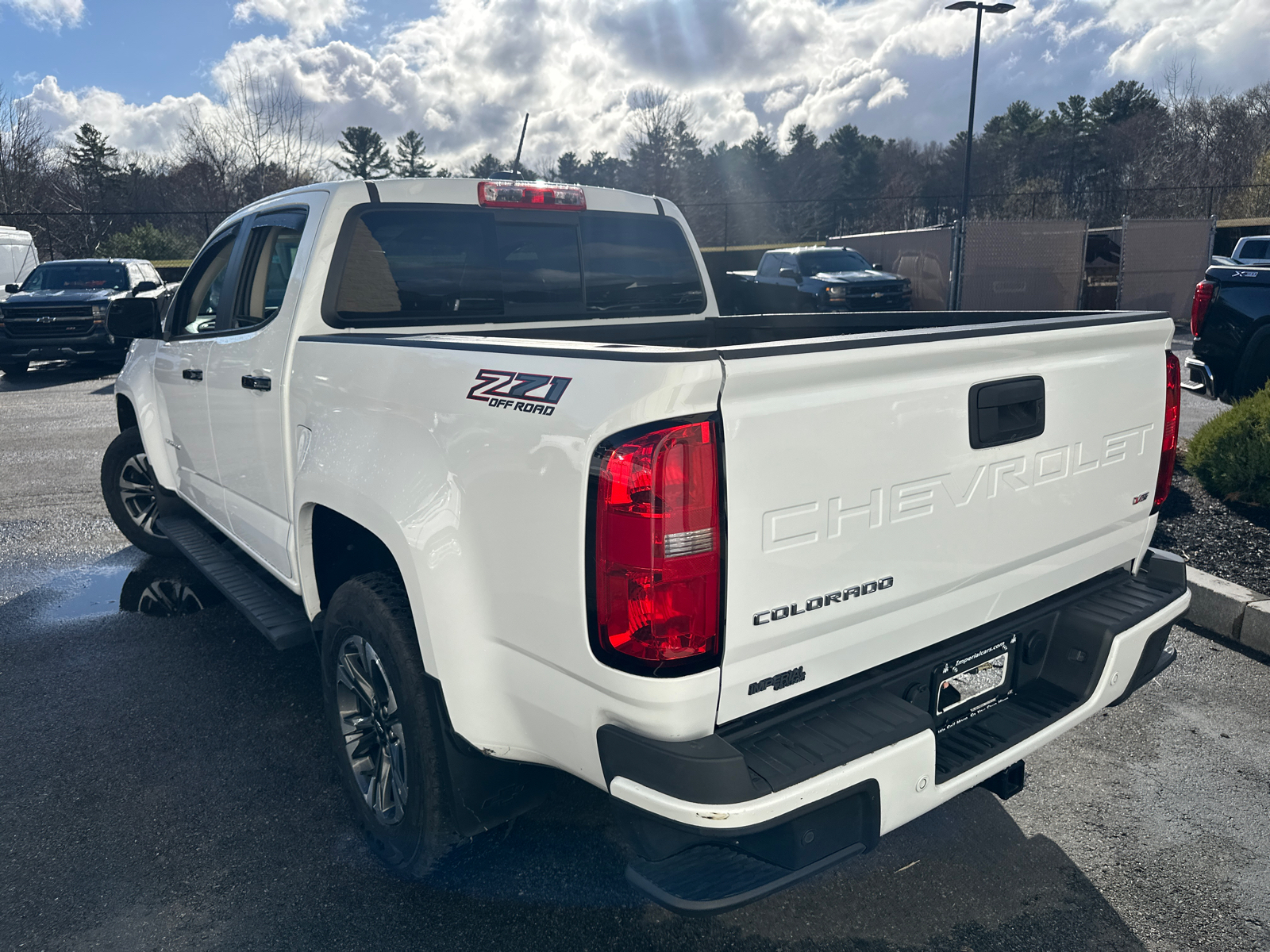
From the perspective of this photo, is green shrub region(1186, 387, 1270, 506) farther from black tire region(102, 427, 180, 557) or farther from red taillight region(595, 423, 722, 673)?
black tire region(102, 427, 180, 557)

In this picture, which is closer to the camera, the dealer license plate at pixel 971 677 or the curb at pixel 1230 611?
the dealer license plate at pixel 971 677

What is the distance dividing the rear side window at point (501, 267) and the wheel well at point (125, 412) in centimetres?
317

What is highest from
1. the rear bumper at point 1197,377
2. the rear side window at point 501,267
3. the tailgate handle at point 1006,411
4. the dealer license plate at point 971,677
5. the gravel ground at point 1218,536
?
the rear side window at point 501,267

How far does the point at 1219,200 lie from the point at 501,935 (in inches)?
1766

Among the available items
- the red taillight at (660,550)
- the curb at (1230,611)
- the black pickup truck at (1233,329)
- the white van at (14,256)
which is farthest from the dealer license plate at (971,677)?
the white van at (14,256)

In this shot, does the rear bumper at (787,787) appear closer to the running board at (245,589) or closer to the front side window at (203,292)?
the running board at (245,589)

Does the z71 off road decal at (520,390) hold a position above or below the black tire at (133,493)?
above

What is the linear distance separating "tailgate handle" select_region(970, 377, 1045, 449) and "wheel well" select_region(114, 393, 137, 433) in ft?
17.4

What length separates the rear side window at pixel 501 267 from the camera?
3.46 meters

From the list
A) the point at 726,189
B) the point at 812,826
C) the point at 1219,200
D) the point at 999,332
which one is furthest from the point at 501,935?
the point at 726,189

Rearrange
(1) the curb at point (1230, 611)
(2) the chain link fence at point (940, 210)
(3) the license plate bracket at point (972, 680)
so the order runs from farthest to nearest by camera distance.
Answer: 1. (2) the chain link fence at point (940, 210)
2. (1) the curb at point (1230, 611)
3. (3) the license plate bracket at point (972, 680)

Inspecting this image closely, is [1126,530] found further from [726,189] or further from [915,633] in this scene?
[726,189]

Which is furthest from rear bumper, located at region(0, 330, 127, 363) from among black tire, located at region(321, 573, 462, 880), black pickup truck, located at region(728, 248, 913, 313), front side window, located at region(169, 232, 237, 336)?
black tire, located at region(321, 573, 462, 880)

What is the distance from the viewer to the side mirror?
4922 millimetres
